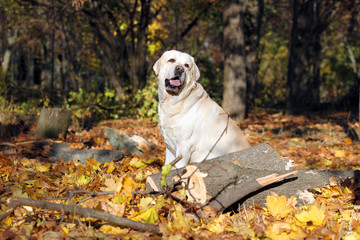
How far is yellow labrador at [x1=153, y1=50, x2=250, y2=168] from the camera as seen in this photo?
152 inches

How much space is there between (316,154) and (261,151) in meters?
3.14

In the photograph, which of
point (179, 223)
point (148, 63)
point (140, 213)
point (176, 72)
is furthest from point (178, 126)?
point (148, 63)

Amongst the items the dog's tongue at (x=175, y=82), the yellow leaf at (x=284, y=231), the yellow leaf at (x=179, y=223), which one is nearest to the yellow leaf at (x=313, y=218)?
the yellow leaf at (x=284, y=231)

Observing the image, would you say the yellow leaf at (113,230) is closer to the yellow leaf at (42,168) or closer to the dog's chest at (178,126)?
the dog's chest at (178,126)

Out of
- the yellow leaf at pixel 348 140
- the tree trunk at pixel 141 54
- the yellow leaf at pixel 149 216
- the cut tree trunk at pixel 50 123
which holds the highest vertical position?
the tree trunk at pixel 141 54

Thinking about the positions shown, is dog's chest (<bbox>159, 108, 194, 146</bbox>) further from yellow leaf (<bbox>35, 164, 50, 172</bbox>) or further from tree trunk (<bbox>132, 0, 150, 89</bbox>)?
tree trunk (<bbox>132, 0, 150, 89</bbox>)

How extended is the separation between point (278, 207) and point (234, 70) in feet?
28.2

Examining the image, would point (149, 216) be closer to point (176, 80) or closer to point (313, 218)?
point (313, 218)

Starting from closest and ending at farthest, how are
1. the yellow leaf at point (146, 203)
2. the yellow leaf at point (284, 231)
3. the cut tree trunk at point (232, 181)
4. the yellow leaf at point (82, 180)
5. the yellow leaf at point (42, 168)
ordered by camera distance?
the yellow leaf at point (284, 231) → the yellow leaf at point (146, 203) → the cut tree trunk at point (232, 181) → the yellow leaf at point (82, 180) → the yellow leaf at point (42, 168)

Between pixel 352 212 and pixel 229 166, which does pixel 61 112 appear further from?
pixel 352 212

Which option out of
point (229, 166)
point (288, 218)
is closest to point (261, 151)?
point (229, 166)

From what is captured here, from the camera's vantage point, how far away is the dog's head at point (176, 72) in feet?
12.6

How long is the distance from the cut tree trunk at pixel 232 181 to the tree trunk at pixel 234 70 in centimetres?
772

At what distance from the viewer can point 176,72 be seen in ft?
12.5
